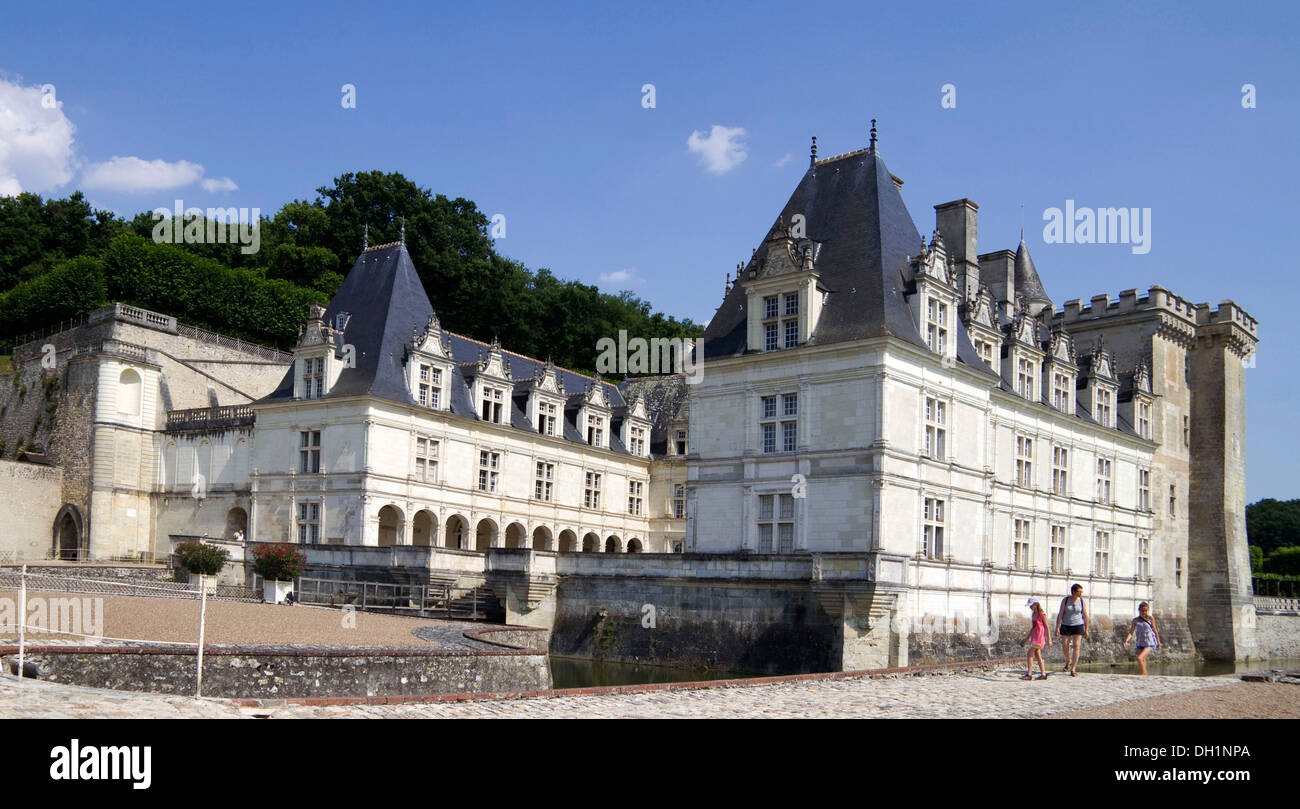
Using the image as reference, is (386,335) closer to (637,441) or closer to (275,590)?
(275,590)

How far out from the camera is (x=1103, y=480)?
4103cm

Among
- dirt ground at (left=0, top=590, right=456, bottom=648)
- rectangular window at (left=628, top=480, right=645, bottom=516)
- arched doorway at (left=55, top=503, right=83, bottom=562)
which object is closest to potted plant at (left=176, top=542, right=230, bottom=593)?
dirt ground at (left=0, top=590, right=456, bottom=648)

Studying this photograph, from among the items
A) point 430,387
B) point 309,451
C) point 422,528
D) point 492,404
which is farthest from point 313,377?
point 422,528

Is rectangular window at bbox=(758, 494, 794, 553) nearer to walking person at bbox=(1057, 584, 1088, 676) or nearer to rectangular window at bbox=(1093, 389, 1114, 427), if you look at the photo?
walking person at bbox=(1057, 584, 1088, 676)

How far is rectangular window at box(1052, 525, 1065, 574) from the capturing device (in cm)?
3710

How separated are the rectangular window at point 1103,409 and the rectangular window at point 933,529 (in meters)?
13.8

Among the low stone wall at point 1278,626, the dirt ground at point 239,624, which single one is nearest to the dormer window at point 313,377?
the dirt ground at point 239,624

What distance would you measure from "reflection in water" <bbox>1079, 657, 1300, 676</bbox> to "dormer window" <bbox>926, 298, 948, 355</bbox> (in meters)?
11.1

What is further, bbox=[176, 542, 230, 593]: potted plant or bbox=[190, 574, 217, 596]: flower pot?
bbox=[176, 542, 230, 593]: potted plant

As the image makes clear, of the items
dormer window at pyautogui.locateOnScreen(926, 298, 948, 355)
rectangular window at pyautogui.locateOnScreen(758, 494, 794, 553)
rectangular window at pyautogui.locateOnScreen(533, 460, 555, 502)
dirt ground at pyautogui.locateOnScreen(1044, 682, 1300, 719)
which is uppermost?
dormer window at pyautogui.locateOnScreen(926, 298, 948, 355)

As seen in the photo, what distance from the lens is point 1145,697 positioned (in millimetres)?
15117

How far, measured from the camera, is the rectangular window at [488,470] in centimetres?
4169
